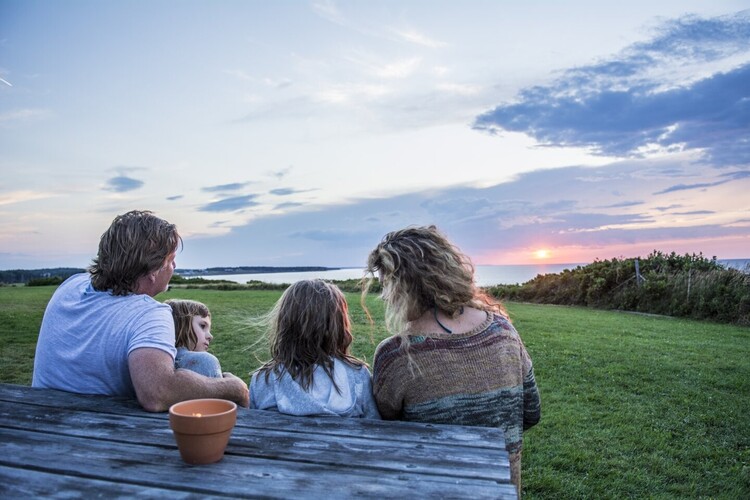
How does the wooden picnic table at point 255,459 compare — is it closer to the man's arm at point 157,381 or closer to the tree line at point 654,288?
the man's arm at point 157,381

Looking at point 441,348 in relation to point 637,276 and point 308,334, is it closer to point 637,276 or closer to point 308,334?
point 308,334

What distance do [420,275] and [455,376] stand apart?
45cm

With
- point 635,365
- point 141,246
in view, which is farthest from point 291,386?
point 635,365

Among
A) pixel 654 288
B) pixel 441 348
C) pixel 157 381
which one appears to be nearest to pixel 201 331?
pixel 157 381

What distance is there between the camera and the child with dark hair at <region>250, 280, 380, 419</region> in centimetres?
242

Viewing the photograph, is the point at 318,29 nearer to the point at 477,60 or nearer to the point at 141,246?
the point at 477,60

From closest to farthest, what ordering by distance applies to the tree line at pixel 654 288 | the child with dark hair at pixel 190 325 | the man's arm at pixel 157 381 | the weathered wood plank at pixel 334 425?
the weathered wood plank at pixel 334 425, the man's arm at pixel 157 381, the child with dark hair at pixel 190 325, the tree line at pixel 654 288

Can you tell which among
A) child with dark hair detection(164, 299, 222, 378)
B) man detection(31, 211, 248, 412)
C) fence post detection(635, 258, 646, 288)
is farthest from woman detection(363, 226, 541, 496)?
fence post detection(635, 258, 646, 288)

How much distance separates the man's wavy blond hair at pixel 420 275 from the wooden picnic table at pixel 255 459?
52cm

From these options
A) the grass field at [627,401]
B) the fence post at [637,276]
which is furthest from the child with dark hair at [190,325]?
the fence post at [637,276]

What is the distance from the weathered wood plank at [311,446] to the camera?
1670mm

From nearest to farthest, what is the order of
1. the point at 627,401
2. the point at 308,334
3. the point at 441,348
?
the point at 441,348 → the point at 308,334 → the point at 627,401

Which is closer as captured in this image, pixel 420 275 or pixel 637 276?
pixel 420 275

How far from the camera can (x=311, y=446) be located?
72.4 inches
